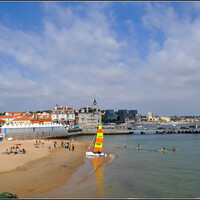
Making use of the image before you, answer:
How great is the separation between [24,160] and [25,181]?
9.70 metres

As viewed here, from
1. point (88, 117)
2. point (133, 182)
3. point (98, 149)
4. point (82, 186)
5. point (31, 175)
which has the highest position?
point (88, 117)

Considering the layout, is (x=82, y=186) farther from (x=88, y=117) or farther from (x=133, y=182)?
(x=88, y=117)

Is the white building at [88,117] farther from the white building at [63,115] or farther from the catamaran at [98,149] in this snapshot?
the catamaran at [98,149]

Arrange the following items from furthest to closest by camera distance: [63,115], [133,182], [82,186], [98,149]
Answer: [63,115] → [98,149] → [133,182] → [82,186]

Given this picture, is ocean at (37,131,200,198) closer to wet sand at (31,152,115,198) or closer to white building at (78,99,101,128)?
wet sand at (31,152,115,198)

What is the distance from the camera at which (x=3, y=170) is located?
73.1 ft

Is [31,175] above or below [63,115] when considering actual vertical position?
below

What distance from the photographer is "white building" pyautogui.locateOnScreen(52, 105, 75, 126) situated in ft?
383

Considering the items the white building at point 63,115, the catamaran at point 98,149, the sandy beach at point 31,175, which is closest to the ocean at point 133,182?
the sandy beach at point 31,175

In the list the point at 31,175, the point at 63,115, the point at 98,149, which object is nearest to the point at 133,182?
the point at 31,175

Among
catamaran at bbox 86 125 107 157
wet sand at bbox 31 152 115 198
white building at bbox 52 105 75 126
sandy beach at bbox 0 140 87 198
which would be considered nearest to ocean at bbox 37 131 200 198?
wet sand at bbox 31 152 115 198

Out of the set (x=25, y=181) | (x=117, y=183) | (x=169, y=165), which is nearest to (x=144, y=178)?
(x=117, y=183)

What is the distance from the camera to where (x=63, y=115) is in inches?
4636

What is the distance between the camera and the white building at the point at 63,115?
116750mm
